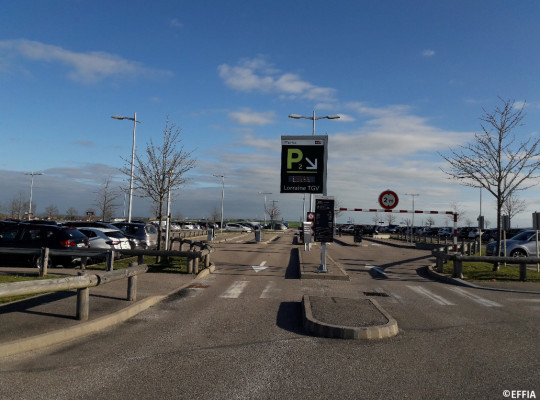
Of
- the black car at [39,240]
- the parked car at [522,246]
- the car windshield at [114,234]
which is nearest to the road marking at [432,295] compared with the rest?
the parked car at [522,246]

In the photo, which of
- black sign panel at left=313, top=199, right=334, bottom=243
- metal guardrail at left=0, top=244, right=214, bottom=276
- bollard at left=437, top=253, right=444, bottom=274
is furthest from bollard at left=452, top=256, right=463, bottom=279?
metal guardrail at left=0, top=244, right=214, bottom=276

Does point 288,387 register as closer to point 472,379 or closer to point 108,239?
point 472,379

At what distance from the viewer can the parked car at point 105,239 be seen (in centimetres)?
1695

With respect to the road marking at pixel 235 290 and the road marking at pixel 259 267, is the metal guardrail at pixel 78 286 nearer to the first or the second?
the road marking at pixel 235 290

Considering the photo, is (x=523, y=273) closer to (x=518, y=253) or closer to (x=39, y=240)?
(x=518, y=253)

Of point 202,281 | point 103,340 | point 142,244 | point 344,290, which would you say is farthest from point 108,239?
→ point 103,340

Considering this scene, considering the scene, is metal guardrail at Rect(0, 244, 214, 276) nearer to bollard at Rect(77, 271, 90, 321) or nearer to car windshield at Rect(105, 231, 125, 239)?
car windshield at Rect(105, 231, 125, 239)

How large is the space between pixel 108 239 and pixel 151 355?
12.3 meters

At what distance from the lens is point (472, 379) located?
5.27 meters

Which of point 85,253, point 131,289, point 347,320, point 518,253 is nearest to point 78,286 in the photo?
point 131,289

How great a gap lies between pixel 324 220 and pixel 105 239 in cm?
833

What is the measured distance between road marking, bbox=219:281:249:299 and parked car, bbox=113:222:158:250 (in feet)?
28.4

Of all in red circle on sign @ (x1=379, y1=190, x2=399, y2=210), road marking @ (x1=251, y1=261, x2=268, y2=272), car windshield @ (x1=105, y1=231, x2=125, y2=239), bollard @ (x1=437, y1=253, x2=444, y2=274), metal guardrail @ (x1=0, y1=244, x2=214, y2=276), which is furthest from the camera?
red circle on sign @ (x1=379, y1=190, x2=399, y2=210)

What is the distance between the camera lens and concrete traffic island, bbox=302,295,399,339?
7.18m
